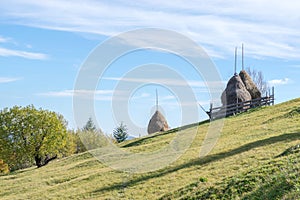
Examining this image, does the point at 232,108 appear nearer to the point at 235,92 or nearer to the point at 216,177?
the point at 235,92

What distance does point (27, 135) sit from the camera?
49219mm

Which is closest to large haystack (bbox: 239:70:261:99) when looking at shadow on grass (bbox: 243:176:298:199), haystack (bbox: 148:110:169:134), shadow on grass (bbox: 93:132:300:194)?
haystack (bbox: 148:110:169:134)

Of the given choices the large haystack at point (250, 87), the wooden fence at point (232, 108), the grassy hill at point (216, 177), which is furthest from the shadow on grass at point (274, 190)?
the large haystack at point (250, 87)

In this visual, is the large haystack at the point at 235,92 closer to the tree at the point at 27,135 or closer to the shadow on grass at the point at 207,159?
the tree at the point at 27,135

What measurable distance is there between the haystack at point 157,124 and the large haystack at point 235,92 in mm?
10968

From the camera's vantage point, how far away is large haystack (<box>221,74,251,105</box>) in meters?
44.8

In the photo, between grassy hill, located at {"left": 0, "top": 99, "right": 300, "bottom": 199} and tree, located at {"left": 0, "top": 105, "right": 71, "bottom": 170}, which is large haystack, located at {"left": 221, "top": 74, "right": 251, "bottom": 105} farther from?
tree, located at {"left": 0, "top": 105, "right": 71, "bottom": 170}

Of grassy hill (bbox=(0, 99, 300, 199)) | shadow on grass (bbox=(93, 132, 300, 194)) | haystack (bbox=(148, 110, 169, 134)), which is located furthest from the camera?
haystack (bbox=(148, 110, 169, 134))

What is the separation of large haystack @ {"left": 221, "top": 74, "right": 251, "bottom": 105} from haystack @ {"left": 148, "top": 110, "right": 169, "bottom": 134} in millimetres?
10968

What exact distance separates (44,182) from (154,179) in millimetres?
10827

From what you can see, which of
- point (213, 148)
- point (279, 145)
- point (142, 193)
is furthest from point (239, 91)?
point (142, 193)

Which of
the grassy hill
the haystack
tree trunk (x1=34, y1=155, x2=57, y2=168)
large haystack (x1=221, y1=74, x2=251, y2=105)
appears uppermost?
large haystack (x1=221, y1=74, x2=251, y2=105)

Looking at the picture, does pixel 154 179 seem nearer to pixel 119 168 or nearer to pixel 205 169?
pixel 205 169

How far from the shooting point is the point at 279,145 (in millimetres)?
19719
